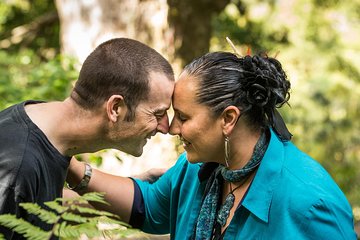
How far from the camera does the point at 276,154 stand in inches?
126

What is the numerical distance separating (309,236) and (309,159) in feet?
1.50

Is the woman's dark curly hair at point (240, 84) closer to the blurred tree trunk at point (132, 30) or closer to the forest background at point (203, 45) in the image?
the forest background at point (203, 45)

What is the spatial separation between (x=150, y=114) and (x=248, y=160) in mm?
541

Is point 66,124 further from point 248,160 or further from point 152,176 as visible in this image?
point 152,176

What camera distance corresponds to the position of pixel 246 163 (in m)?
3.31

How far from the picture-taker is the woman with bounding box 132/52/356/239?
298 cm

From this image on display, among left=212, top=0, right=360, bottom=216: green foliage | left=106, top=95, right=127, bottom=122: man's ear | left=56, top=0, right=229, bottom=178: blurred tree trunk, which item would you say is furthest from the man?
left=212, top=0, right=360, bottom=216: green foliage

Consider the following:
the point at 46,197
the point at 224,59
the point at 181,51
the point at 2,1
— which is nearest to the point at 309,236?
the point at 224,59

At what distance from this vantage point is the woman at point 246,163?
2.98 meters

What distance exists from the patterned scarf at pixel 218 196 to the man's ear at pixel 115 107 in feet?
2.07

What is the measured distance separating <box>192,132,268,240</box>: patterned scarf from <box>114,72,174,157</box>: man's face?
0.44m

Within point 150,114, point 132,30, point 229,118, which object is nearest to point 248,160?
point 229,118

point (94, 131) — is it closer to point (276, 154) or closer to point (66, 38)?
point (276, 154)

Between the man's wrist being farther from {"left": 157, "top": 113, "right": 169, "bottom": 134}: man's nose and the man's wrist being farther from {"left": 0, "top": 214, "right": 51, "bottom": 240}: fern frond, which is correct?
{"left": 0, "top": 214, "right": 51, "bottom": 240}: fern frond
